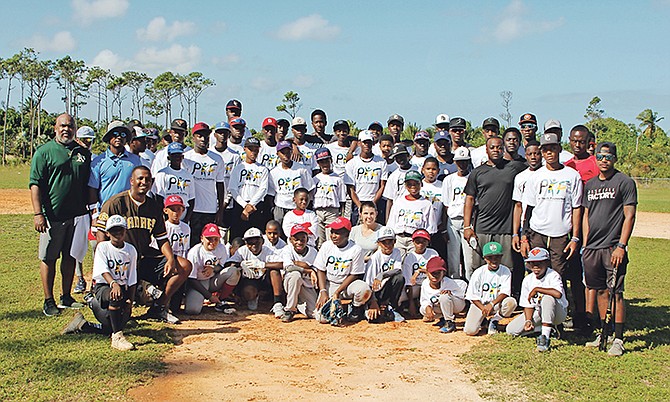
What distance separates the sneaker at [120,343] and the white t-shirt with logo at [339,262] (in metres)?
2.49

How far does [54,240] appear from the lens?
7531 millimetres

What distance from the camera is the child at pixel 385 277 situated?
7.87 m

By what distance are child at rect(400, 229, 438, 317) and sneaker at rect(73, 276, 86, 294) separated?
14.7ft

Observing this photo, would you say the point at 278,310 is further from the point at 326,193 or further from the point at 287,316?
the point at 326,193

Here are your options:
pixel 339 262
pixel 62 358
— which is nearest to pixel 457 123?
pixel 339 262

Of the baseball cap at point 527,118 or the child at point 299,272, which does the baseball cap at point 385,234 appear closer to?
the child at point 299,272

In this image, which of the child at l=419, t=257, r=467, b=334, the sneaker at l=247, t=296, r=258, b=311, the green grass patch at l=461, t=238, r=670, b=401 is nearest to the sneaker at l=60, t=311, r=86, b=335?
the sneaker at l=247, t=296, r=258, b=311

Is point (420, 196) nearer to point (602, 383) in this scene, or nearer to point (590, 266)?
point (590, 266)

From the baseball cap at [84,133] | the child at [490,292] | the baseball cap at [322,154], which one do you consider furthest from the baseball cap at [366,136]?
the baseball cap at [84,133]

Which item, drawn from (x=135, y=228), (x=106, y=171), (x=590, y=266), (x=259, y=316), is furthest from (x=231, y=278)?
(x=590, y=266)

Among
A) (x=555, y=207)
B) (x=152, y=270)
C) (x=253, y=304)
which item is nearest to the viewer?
(x=555, y=207)

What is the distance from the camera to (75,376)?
5.48m

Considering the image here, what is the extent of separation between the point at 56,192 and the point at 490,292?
5.11 m

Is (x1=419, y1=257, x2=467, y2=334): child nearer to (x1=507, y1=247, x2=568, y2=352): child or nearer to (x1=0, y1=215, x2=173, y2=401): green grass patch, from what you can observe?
(x1=507, y1=247, x2=568, y2=352): child
